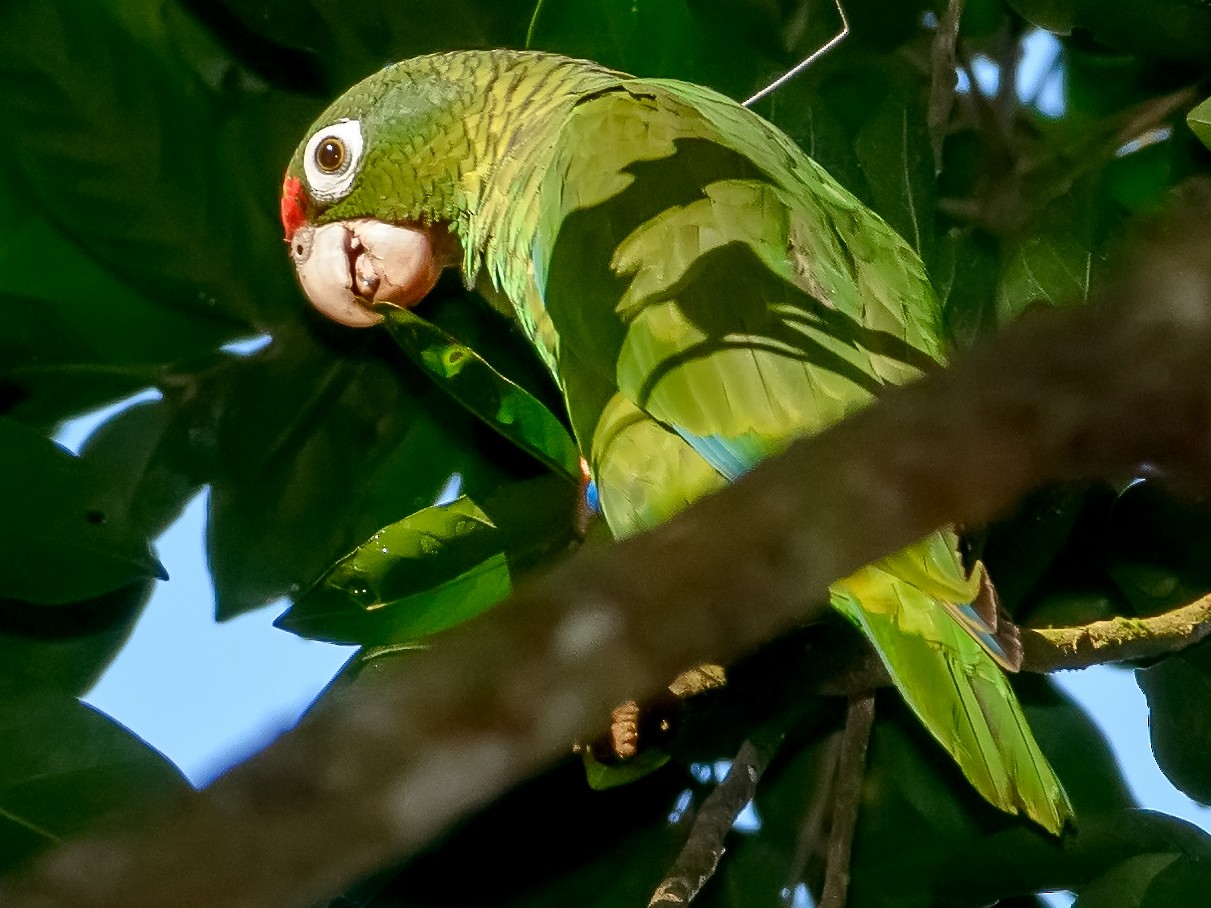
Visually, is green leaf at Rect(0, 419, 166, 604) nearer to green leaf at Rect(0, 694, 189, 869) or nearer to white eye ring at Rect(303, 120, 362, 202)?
green leaf at Rect(0, 694, 189, 869)

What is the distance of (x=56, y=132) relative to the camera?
3.54 ft

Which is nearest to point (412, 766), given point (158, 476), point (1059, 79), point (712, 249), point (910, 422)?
point (910, 422)

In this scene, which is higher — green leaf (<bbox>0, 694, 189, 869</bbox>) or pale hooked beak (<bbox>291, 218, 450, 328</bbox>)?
pale hooked beak (<bbox>291, 218, 450, 328</bbox>)

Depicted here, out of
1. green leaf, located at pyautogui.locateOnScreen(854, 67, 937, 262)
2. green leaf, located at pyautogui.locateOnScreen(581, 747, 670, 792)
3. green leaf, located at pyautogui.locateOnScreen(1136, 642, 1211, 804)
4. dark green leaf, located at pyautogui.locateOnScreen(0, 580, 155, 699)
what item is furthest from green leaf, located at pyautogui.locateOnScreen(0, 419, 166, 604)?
green leaf, located at pyautogui.locateOnScreen(1136, 642, 1211, 804)

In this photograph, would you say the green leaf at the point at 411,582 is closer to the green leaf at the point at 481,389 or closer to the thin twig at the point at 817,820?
the green leaf at the point at 481,389

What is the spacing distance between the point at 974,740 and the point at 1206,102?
1.50ft

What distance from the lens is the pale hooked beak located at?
1.19 m

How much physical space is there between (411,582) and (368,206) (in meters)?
0.53

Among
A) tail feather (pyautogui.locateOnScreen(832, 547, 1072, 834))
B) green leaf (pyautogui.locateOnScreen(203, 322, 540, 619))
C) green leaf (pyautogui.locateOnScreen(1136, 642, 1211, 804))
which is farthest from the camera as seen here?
green leaf (pyautogui.locateOnScreen(203, 322, 540, 619))

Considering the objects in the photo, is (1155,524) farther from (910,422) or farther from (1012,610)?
→ (910,422)

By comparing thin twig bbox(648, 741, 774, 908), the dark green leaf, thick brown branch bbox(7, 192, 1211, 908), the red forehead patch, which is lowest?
thick brown branch bbox(7, 192, 1211, 908)

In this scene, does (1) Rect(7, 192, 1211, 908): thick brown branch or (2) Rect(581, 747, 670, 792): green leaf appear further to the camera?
(2) Rect(581, 747, 670, 792): green leaf

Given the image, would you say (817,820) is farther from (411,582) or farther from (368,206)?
(368,206)

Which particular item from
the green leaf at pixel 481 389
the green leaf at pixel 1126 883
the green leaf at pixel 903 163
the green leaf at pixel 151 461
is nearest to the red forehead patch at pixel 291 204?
the green leaf at pixel 151 461
